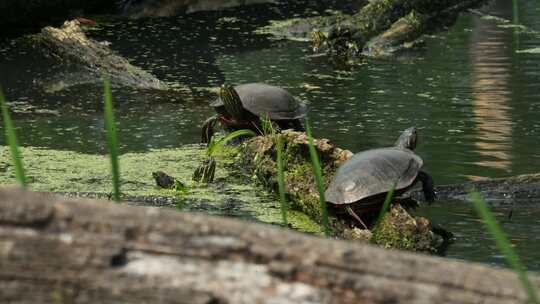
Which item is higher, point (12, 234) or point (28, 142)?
point (12, 234)

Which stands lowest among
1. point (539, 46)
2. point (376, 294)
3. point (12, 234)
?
point (539, 46)

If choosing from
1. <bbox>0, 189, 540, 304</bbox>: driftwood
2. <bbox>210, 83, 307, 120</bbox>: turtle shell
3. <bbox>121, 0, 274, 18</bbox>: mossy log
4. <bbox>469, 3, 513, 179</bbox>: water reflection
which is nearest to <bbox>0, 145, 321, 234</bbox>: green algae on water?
<bbox>210, 83, 307, 120</bbox>: turtle shell

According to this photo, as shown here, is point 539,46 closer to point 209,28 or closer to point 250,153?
point 209,28

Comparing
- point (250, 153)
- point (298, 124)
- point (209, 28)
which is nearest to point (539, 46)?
point (209, 28)

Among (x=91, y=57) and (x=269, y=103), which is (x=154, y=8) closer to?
(x=91, y=57)

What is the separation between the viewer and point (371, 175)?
3.96 metres

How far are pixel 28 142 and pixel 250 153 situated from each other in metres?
1.43

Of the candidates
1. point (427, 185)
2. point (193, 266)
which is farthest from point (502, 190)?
point (193, 266)

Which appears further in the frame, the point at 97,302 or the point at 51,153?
the point at 51,153

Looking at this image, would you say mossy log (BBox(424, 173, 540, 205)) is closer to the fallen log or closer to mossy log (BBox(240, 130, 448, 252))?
mossy log (BBox(240, 130, 448, 252))

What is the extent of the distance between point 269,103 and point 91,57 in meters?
2.75

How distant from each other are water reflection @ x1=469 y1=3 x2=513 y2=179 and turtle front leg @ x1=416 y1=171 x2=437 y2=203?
69 cm

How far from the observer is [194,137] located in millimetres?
6121

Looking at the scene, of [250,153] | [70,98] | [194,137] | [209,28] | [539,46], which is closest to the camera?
[250,153]
